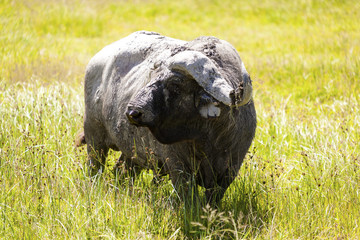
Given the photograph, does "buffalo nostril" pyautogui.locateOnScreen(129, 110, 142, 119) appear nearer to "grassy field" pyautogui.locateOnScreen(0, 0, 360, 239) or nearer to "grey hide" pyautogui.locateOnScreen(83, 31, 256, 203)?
"grey hide" pyautogui.locateOnScreen(83, 31, 256, 203)

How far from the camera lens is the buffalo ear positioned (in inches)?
131

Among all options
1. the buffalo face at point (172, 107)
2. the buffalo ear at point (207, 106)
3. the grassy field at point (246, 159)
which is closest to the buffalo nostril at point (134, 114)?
the buffalo face at point (172, 107)

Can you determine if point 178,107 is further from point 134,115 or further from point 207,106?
point 134,115

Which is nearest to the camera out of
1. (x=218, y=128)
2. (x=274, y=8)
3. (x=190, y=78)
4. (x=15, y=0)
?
(x=190, y=78)

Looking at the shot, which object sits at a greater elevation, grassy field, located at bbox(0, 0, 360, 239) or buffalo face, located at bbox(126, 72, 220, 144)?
buffalo face, located at bbox(126, 72, 220, 144)

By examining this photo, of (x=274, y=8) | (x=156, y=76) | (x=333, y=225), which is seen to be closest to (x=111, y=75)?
(x=156, y=76)

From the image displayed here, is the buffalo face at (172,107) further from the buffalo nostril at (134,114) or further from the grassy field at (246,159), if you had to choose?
the grassy field at (246,159)

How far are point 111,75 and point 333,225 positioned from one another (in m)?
2.57

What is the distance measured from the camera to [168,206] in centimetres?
403

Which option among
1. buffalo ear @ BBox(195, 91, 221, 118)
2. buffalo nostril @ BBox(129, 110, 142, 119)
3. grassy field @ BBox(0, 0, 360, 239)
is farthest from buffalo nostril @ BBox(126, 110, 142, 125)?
grassy field @ BBox(0, 0, 360, 239)

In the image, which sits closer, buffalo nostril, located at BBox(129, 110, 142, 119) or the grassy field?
buffalo nostril, located at BBox(129, 110, 142, 119)

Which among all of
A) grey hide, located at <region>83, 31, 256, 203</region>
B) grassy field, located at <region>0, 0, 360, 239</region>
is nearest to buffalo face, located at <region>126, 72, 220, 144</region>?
grey hide, located at <region>83, 31, 256, 203</region>

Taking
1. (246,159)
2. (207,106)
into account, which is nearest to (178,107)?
(207,106)

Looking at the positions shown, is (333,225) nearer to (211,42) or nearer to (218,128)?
(218,128)
